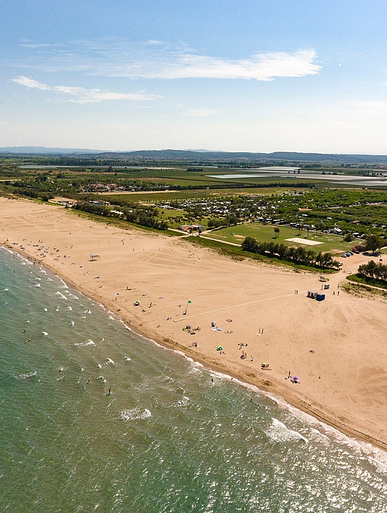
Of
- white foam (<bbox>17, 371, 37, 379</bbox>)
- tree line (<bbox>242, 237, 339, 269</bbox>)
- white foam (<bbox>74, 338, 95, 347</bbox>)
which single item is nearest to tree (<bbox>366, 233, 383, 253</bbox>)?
tree line (<bbox>242, 237, 339, 269</bbox>)

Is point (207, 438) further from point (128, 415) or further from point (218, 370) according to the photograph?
point (218, 370)

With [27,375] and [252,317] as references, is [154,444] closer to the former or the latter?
[27,375]

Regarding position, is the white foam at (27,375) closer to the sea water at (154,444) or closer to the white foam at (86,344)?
the sea water at (154,444)

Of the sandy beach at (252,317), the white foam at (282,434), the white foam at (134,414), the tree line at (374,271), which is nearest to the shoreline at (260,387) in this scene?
the sandy beach at (252,317)

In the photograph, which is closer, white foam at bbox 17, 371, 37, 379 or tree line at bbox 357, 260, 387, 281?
white foam at bbox 17, 371, 37, 379

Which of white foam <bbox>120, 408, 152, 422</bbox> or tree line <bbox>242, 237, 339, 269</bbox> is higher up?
tree line <bbox>242, 237, 339, 269</bbox>

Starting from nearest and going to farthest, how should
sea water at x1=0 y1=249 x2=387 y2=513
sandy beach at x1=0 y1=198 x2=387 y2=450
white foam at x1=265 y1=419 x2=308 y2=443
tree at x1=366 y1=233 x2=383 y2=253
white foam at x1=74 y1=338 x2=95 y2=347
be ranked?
sea water at x1=0 y1=249 x2=387 y2=513 < white foam at x1=265 y1=419 x2=308 y2=443 < sandy beach at x1=0 y1=198 x2=387 y2=450 < white foam at x1=74 y1=338 x2=95 y2=347 < tree at x1=366 y1=233 x2=383 y2=253

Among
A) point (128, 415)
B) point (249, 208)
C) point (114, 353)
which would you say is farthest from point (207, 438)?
point (249, 208)

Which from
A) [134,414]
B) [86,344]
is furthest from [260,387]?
[86,344]

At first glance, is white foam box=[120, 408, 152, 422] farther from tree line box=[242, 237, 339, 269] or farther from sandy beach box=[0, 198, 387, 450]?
tree line box=[242, 237, 339, 269]
